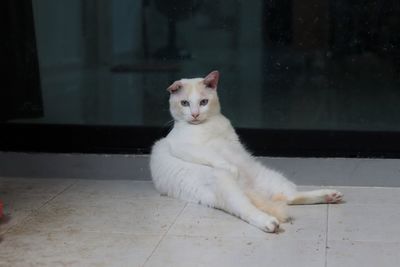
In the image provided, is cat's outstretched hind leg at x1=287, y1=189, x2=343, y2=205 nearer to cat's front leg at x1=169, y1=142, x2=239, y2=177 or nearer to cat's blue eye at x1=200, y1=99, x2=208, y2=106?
cat's front leg at x1=169, y1=142, x2=239, y2=177

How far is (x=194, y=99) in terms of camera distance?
3.37 m

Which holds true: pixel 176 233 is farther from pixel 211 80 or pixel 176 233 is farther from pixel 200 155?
pixel 211 80

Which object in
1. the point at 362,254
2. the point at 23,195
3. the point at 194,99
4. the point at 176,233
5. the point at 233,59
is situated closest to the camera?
the point at 362,254

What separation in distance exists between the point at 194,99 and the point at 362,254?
1.19 metres

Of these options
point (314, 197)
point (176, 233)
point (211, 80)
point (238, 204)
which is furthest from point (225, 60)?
point (176, 233)

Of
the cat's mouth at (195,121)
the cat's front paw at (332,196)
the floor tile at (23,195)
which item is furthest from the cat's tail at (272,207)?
the floor tile at (23,195)

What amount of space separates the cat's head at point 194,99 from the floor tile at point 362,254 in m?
1.00

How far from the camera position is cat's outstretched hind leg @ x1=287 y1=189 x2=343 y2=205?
3.20 meters

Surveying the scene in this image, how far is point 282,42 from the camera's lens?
13.4 feet

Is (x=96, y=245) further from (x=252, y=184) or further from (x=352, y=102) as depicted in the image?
(x=352, y=102)

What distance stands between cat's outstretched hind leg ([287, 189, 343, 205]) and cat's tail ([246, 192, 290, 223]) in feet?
0.59

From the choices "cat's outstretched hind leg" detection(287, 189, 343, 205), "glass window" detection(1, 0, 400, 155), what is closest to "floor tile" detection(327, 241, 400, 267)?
"cat's outstretched hind leg" detection(287, 189, 343, 205)

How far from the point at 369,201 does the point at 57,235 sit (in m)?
1.52

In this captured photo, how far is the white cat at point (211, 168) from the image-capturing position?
3.06 m
